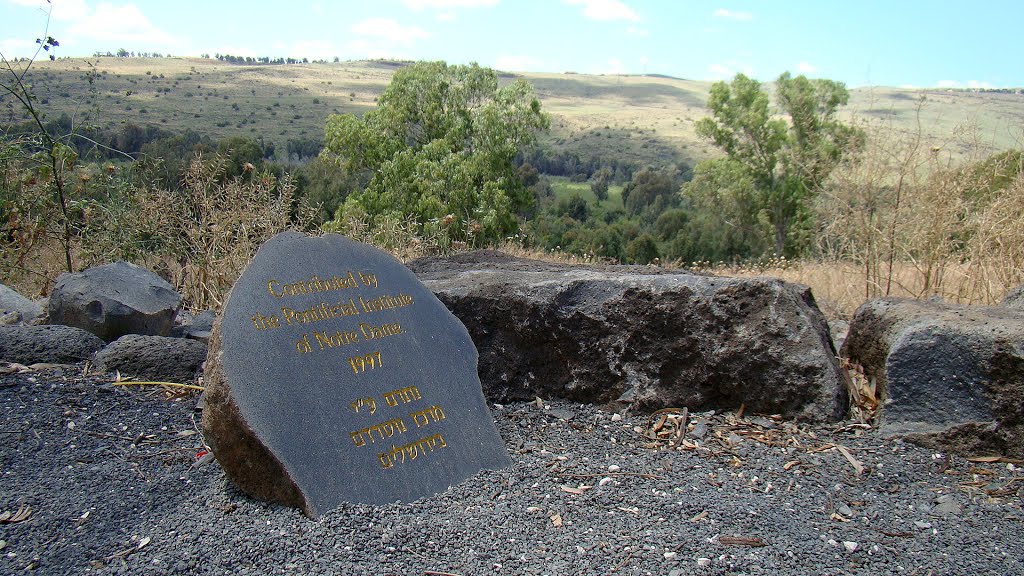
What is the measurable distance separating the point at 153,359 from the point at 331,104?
6736 centimetres

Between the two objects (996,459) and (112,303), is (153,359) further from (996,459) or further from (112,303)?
(996,459)

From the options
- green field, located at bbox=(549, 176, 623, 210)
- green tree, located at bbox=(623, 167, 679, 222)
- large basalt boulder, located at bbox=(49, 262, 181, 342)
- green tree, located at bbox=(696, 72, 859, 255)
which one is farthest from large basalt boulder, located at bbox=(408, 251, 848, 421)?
green tree, located at bbox=(623, 167, 679, 222)

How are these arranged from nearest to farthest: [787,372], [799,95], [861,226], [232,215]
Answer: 1. [787,372]
2. [861,226]
3. [232,215]
4. [799,95]

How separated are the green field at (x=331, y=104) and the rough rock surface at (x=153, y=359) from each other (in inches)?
148

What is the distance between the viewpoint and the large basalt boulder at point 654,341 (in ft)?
13.6

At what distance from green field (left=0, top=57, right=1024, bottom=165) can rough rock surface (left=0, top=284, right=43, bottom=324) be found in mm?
2249

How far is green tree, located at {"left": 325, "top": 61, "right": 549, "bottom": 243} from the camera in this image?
2122 cm

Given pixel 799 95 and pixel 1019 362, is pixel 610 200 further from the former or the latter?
pixel 1019 362

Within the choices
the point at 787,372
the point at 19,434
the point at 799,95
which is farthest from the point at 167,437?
the point at 799,95

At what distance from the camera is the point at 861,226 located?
6734 mm

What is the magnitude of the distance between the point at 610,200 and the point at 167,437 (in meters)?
51.9

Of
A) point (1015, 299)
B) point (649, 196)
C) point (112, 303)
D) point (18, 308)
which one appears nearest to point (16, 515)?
point (112, 303)

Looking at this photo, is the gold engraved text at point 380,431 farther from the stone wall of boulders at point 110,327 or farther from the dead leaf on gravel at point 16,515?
the stone wall of boulders at point 110,327

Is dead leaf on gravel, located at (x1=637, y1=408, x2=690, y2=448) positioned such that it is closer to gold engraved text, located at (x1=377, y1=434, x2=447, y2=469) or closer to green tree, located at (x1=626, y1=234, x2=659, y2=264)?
gold engraved text, located at (x1=377, y1=434, x2=447, y2=469)
